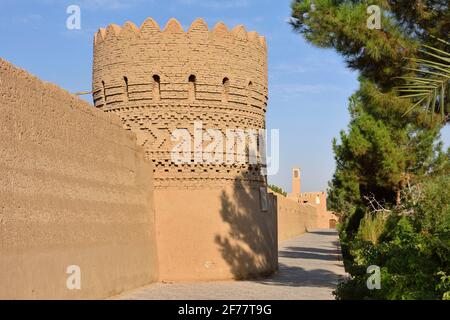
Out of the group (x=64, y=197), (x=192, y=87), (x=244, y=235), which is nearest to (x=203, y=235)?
(x=244, y=235)

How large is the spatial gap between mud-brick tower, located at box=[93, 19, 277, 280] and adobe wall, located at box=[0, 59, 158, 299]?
72cm

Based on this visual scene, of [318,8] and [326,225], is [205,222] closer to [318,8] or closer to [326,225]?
[318,8]

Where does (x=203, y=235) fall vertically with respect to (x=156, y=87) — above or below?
below

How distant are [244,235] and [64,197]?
500 cm

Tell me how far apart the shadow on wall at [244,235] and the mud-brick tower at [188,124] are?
0.07 feet

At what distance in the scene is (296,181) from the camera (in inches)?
2645

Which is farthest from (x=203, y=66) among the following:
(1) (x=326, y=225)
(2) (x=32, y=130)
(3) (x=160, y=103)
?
(1) (x=326, y=225)

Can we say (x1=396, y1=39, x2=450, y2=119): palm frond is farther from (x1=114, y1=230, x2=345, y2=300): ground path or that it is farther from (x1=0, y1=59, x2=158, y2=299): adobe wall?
(x1=0, y1=59, x2=158, y2=299): adobe wall

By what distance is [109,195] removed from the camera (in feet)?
34.0

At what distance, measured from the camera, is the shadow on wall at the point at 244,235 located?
1255cm

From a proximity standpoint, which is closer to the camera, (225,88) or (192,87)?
Answer: (192,87)

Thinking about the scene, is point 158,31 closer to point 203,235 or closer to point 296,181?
point 203,235

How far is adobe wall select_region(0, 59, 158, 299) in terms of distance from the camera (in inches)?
287

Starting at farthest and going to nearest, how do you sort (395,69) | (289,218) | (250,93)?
1. (289,218)
2. (250,93)
3. (395,69)
